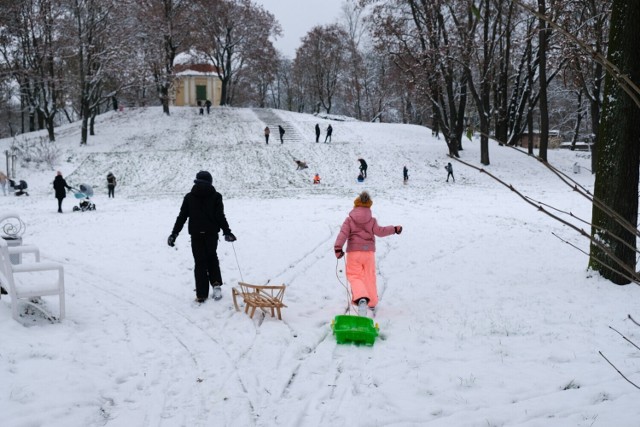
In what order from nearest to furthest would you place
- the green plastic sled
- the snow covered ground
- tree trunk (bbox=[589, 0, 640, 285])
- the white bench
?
the snow covered ground, the white bench, the green plastic sled, tree trunk (bbox=[589, 0, 640, 285])

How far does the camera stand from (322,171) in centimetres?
2639

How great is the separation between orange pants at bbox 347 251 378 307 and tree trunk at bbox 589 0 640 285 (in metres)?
3.38

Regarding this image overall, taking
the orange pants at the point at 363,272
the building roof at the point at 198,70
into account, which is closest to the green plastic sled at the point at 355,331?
the orange pants at the point at 363,272

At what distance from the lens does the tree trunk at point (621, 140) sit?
687 centimetres

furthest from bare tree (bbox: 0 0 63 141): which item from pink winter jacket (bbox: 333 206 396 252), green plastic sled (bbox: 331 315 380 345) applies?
green plastic sled (bbox: 331 315 380 345)

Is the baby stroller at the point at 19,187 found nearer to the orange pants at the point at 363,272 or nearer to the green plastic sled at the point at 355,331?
the orange pants at the point at 363,272

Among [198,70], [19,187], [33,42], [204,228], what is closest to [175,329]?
[204,228]

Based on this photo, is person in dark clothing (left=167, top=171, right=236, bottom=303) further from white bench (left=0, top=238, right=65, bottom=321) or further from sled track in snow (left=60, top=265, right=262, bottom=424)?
white bench (left=0, top=238, right=65, bottom=321)

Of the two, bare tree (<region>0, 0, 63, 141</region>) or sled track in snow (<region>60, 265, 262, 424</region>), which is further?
bare tree (<region>0, 0, 63, 141</region>)

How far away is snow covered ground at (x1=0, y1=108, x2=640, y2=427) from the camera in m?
4.14

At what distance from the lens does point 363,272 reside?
21.1 ft

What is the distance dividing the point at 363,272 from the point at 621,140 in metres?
4.40

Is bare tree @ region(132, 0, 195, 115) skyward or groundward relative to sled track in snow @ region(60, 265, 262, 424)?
skyward

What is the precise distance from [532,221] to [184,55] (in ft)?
139
